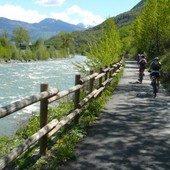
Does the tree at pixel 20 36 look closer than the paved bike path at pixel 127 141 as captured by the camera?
No

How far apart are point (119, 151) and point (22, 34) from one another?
186116 mm

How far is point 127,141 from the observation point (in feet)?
31.4

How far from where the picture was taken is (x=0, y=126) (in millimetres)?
20391

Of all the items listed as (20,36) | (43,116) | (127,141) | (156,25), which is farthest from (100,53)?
(20,36)

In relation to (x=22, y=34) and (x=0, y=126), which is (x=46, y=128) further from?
(x=22, y=34)

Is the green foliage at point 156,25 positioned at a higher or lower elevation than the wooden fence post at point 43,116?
higher

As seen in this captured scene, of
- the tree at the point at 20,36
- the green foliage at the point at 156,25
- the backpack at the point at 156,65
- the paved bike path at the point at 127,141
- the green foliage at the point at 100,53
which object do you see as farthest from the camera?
the tree at the point at 20,36

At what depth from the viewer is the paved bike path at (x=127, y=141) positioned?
7.64m

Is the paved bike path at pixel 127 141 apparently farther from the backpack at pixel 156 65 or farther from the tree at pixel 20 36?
the tree at pixel 20 36

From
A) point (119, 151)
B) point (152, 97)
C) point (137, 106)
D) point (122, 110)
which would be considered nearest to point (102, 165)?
point (119, 151)

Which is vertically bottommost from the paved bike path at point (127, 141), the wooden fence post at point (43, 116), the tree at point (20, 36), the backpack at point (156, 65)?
the paved bike path at point (127, 141)

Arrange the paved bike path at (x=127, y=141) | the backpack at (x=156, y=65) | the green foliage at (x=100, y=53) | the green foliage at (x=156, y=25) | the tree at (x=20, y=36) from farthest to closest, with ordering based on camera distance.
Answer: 1. the tree at (x=20, y=36)
2. the green foliage at (x=156, y=25)
3. the green foliage at (x=100, y=53)
4. the backpack at (x=156, y=65)
5. the paved bike path at (x=127, y=141)

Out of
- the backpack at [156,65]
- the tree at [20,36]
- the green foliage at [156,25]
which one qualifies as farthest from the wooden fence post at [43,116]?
the tree at [20,36]

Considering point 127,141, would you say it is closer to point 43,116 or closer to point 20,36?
point 43,116
